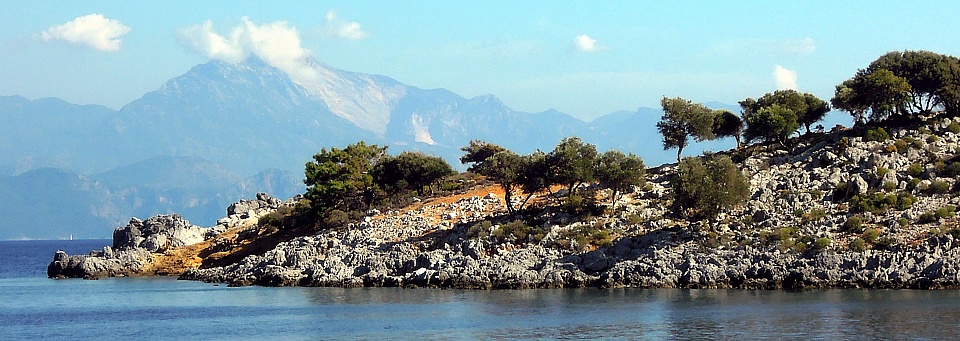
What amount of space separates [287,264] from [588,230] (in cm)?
2400

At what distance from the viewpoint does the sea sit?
180ft

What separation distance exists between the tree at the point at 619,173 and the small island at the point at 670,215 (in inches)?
6.0

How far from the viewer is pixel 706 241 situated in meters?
77.2

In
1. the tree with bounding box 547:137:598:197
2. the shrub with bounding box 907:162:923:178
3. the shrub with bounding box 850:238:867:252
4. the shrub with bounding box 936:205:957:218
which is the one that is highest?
the tree with bounding box 547:137:598:197

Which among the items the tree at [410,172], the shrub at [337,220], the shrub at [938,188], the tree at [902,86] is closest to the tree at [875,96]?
the tree at [902,86]

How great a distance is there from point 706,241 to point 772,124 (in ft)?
78.3

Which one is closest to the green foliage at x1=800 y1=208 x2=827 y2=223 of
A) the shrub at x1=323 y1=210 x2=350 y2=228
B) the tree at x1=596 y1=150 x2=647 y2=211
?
the tree at x1=596 y1=150 x2=647 y2=211

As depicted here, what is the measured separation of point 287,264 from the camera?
297 ft

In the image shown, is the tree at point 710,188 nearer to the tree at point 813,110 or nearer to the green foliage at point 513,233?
the green foliage at point 513,233

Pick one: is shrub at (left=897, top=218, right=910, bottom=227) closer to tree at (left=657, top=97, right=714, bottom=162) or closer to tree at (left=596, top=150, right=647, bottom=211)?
tree at (left=596, top=150, right=647, bottom=211)

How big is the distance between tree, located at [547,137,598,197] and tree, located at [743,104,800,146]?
15625mm

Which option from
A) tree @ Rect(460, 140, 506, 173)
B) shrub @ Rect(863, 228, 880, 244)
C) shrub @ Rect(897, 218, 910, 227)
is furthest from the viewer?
tree @ Rect(460, 140, 506, 173)

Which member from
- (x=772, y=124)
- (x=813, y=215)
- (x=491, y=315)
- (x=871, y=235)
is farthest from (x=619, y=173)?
(x=491, y=315)

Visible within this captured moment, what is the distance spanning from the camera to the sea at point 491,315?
54781 millimetres
